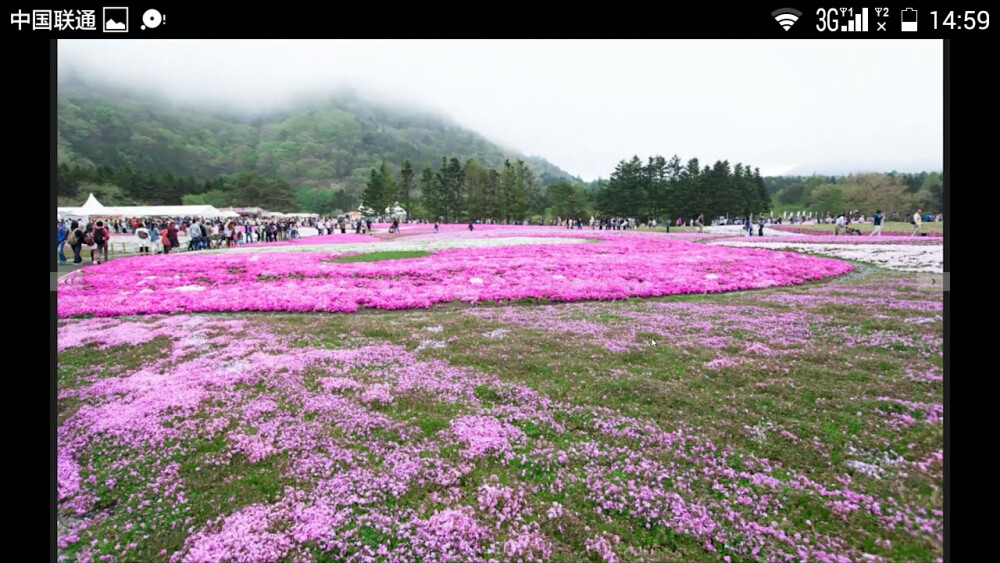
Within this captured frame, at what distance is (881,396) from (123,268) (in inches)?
1055

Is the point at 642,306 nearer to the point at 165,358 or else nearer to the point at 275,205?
the point at 165,358

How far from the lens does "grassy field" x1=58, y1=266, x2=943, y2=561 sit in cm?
374

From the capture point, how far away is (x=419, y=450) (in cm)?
512

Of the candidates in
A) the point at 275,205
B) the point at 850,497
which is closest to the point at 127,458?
the point at 850,497

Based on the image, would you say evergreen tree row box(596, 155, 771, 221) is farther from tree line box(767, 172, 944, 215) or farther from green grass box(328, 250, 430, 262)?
green grass box(328, 250, 430, 262)

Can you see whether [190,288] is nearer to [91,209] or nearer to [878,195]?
[91,209]
